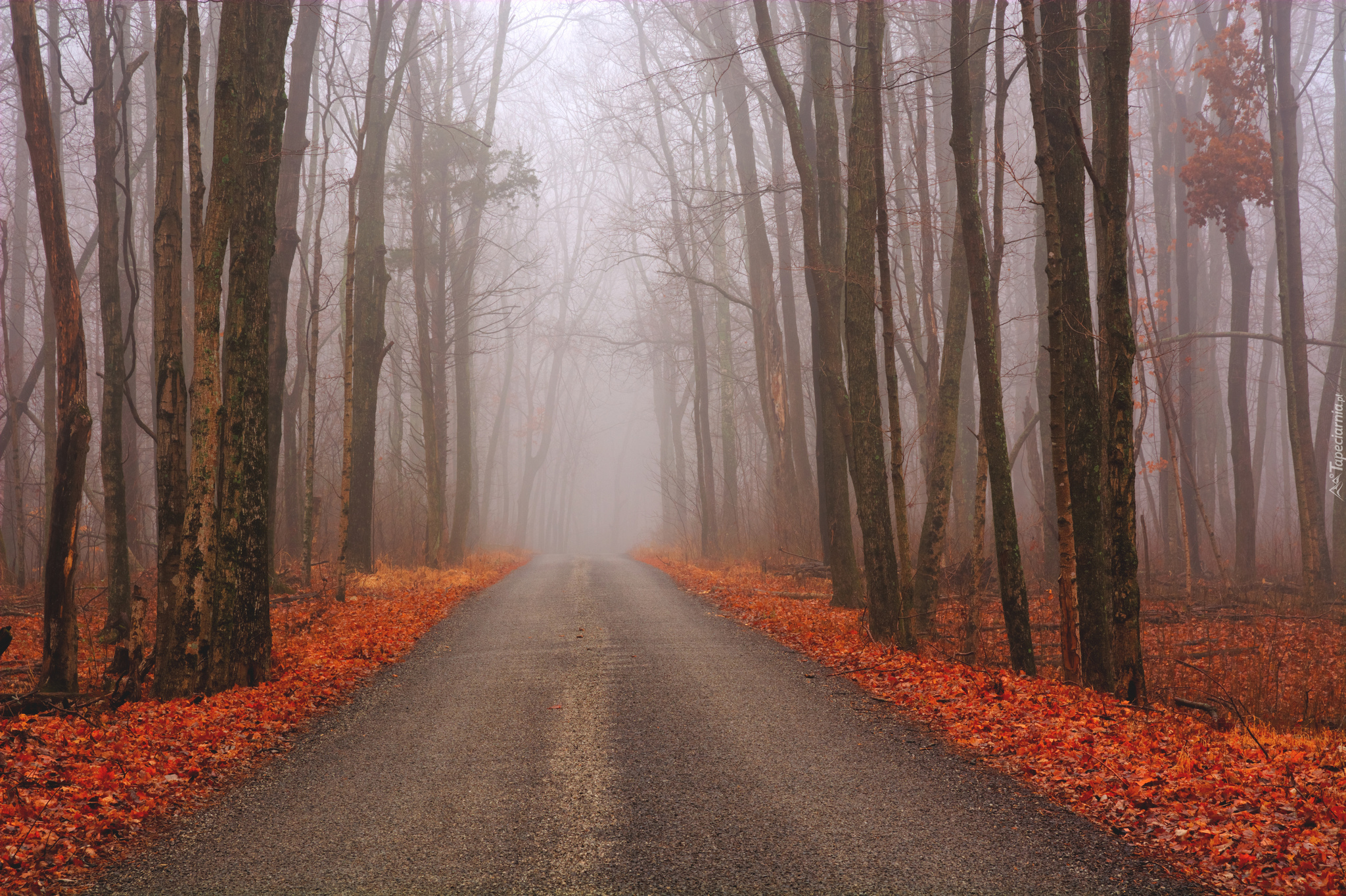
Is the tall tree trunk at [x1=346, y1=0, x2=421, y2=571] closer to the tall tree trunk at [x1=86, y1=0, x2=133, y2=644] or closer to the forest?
the forest

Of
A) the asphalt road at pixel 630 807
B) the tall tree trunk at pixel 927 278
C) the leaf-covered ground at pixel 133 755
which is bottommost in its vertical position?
the asphalt road at pixel 630 807

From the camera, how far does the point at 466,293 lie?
24.4m

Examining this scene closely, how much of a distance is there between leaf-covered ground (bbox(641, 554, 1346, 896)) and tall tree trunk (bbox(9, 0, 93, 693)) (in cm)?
712

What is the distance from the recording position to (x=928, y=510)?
10711mm

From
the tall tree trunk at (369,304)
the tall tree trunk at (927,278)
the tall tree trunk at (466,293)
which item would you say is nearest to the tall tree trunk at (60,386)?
the tall tree trunk at (369,304)

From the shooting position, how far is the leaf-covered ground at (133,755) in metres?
3.84

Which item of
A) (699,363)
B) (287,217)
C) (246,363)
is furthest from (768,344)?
(246,363)

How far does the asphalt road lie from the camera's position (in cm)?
353

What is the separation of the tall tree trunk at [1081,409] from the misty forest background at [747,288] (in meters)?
0.04

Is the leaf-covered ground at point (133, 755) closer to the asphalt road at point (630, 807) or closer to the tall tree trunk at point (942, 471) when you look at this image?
the asphalt road at point (630, 807)

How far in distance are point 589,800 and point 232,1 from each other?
26.1 ft

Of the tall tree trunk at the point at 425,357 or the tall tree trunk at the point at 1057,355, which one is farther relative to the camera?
the tall tree trunk at the point at 425,357

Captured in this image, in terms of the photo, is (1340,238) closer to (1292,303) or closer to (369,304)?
(1292,303)

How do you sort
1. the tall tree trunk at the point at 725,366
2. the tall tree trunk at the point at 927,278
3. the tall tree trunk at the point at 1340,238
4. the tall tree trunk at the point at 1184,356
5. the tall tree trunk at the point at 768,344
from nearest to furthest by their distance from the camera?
1. the tall tree trunk at the point at 927,278
2. the tall tree trunk at the point at 1340,238
3. the tall tree trunk at the point at 1184,356
4. the tall tree trunk at the point at 768,344
5. the tall tree trunk at the point at 725,366
